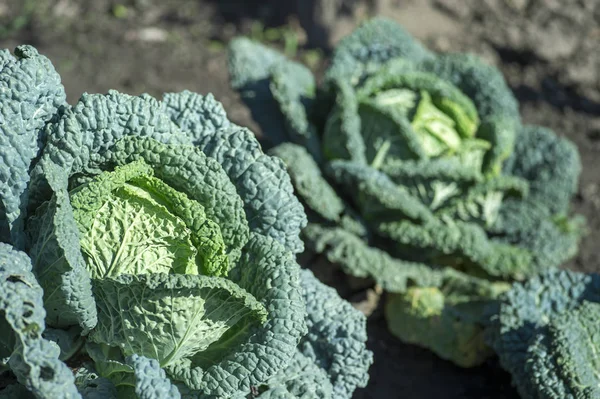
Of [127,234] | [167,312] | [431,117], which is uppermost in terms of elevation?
[431,117]

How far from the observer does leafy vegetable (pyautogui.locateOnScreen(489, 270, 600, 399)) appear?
11.4 feet

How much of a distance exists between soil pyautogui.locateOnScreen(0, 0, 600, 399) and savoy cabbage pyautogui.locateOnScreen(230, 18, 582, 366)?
88 centimetres

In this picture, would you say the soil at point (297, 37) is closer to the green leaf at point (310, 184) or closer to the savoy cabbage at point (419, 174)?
the savoy cabbage at point (419, 174)

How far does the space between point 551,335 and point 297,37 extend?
457 centimetres

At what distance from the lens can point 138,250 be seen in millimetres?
2855

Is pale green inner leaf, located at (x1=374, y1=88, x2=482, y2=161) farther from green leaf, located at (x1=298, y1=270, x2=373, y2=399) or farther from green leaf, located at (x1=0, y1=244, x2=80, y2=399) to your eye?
green leaf, located at (x1=0, y1=244, x2=80, y2=399)

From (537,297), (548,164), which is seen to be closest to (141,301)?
(537,297)

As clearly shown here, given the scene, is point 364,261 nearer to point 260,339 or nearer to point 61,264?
point 260,339

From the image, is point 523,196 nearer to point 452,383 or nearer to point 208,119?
point 452,383

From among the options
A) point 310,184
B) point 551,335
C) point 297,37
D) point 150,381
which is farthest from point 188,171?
point 297,37

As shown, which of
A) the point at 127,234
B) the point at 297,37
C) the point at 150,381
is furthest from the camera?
the point at 297,37

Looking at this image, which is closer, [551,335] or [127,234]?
[127,234]

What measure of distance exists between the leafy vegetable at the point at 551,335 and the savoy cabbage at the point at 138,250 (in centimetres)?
126

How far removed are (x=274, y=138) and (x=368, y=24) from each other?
46.6 inches
